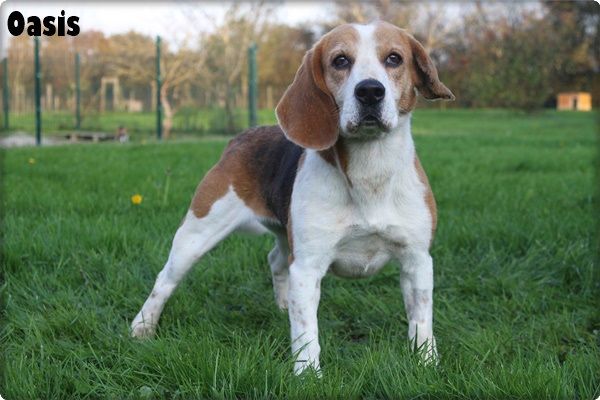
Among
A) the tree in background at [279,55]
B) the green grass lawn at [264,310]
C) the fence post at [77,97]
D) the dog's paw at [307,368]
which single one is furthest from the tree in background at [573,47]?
the dog's paw at [307,368]

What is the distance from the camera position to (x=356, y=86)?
2.86 metres

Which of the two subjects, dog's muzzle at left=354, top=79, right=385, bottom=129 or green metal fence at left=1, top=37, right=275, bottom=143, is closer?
dog's muzzle at left=354, top=79, right=385, bottom=129

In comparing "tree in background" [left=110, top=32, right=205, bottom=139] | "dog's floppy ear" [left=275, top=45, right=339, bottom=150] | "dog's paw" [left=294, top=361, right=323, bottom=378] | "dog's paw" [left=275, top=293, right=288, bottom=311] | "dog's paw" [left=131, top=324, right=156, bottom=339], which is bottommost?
"dog's paw" [left=131, top=324, right=156, bottom=339]

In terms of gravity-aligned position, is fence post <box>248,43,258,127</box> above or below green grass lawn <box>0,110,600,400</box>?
above

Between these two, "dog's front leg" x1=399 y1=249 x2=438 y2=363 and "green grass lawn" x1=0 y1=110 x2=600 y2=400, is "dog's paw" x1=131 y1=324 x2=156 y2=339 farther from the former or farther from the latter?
"dog's front leg" x1=399 y1=249 x2=438 y2=363

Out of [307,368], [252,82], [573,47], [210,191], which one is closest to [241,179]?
[210,191]

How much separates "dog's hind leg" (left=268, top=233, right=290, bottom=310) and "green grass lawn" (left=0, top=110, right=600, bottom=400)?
74 mm

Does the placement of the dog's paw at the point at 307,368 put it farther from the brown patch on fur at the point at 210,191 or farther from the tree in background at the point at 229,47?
the tree in background at the point at 229,47

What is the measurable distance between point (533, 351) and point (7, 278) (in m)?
2.81

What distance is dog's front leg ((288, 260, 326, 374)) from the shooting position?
3012 mm

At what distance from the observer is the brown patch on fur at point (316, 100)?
3088mm

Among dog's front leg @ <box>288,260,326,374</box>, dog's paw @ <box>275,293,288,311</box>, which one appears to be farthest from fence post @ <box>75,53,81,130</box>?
dog's front leg @ <box>288,260,326,374</box>

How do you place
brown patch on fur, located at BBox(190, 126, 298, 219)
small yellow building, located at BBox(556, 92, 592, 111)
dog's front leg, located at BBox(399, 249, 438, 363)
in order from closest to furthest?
dog's front leg, located at BBox(399, 249, 438, 363) < brown patch on fur, located at BBox(190, 126, 298, 219) < small yellow building, located at BBox(556, 92, 592, 111)

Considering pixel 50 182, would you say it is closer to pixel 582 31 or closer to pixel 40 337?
pixel 40 337
